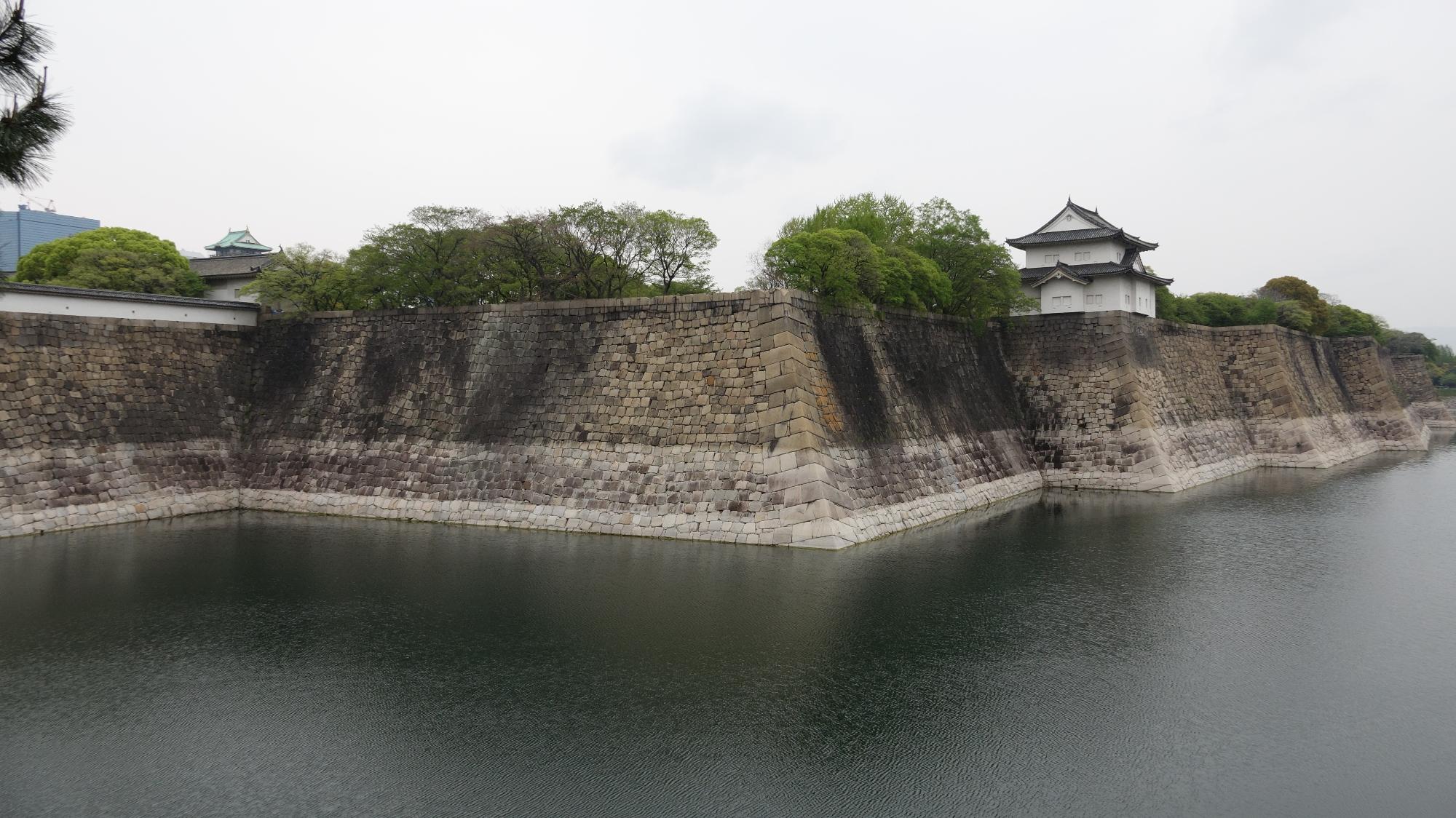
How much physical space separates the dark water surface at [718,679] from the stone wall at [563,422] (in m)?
1.22

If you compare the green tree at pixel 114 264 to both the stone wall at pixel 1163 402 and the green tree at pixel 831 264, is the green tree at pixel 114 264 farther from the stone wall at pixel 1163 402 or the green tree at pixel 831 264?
the stone wall at pixel 1163 402

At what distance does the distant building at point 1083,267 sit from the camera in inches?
1073

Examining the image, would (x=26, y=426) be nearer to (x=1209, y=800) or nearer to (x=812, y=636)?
(x=812, y=636)

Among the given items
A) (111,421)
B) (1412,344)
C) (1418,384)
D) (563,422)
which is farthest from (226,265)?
(1412,344)

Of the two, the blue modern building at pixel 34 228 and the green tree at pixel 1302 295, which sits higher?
Result: the blue modern building at pixel 34 228

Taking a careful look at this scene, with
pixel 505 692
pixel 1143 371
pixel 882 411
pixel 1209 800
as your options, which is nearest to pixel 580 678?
pixel 505 692

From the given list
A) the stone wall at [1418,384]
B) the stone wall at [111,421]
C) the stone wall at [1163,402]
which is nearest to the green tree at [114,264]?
the stone wall at [111,421]

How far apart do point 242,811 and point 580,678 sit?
124 inches

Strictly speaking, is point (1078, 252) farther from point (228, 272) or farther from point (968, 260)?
point (228, 272)

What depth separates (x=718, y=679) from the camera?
8.69m

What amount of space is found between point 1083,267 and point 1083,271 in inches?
16.3

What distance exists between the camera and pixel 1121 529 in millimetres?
17438

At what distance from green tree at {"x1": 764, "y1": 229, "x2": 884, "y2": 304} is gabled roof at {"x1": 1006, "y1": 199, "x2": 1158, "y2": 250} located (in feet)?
38.1

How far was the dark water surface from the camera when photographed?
259 inches
